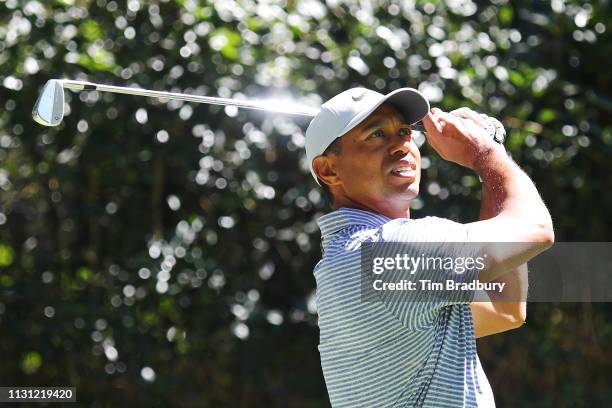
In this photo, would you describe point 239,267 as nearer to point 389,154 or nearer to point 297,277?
point 297,277

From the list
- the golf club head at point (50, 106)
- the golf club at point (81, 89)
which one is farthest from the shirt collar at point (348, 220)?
the golf club head at point (50, 106)

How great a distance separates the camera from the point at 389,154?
2.53 meters

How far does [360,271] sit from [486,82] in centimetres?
320

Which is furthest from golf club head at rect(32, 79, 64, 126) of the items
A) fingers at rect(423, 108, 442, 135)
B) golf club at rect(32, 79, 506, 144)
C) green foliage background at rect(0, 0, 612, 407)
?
green foliage background at rect(0, 0, 612, 407)

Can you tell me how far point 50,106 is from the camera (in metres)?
3.21

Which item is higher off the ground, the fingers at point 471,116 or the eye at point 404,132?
the fingers at point 471,116

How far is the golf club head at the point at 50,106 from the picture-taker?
3.16 metres

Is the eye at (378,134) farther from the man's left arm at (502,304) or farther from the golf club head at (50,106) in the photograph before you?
the golf club head at (50,106)

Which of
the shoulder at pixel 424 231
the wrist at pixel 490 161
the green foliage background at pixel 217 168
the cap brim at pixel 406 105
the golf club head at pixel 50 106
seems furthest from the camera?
the green foliage background at pixel 217 168

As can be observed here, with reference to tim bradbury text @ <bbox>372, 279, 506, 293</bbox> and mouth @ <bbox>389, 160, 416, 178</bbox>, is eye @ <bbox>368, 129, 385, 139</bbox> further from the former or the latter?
tim bradbury text @ <bbox>372, 279, 506, 293</bbox>

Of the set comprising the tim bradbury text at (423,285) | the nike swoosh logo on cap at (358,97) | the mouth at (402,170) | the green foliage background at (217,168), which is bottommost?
the green foliage background at (217,168)

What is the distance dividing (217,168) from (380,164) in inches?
115

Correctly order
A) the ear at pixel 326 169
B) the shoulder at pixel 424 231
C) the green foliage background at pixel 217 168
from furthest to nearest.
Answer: the green foliage background at pixel 217 168
the ear at pixel 326 169
the shoulder at pixel 424 231

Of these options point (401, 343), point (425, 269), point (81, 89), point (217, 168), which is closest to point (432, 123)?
point (425, 269)
